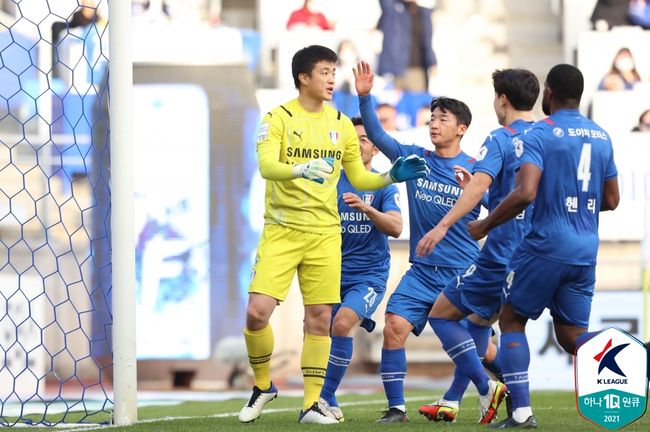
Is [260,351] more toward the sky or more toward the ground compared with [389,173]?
more toward the ground

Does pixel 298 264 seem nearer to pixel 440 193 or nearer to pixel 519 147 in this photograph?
pixel 440 193

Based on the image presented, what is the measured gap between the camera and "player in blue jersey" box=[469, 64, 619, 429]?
5.34 metres

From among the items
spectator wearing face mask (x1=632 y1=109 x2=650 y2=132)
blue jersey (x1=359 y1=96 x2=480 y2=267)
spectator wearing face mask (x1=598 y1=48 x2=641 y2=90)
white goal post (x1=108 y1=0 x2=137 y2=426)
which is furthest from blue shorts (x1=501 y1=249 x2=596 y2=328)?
spectator wearing face mask (x1=598 y1=48 x2=641 y2=90)

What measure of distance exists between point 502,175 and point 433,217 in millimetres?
757

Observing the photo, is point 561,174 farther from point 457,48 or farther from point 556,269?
point 457,48

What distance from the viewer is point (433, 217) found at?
6.84 meters

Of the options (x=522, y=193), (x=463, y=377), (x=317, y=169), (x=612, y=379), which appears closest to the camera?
(x=612, y=379)

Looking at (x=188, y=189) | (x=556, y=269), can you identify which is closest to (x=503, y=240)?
(x=556, y=269)

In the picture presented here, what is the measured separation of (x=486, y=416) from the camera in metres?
6.26

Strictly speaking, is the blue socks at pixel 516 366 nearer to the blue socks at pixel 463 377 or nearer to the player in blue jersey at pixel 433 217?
the blue socks at pixel 463 377

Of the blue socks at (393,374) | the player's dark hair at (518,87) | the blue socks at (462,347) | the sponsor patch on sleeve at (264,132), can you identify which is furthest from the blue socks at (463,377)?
the sponsor patch on sleeve at (264,132)

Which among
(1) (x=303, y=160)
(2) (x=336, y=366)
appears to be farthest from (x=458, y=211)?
(2) (x=336, y=366)

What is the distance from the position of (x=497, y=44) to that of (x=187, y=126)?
4.31 metres

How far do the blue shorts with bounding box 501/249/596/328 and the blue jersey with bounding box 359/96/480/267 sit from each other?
131cm
